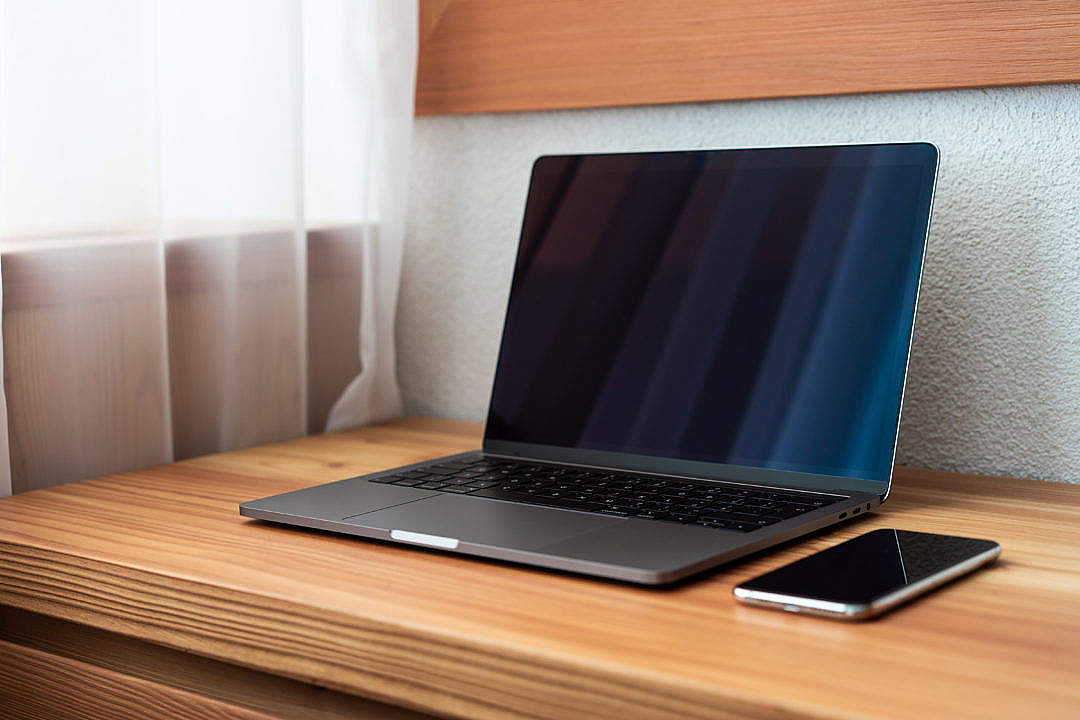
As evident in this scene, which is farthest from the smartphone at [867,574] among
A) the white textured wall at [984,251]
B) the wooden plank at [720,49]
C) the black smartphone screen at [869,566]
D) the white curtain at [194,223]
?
the white curtain at [194,223]

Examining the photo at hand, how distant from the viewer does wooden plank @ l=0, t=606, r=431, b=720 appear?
0.55 m

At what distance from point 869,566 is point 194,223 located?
0.61 metres

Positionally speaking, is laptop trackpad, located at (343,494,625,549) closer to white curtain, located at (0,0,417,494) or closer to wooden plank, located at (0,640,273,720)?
wooden plank, located at (0,640,273,720)

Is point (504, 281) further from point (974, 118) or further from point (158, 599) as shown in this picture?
point (158, 599)

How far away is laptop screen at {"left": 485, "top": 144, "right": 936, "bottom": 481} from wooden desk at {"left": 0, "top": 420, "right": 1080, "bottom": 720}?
0.32 feet

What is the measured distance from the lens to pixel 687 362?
81cm

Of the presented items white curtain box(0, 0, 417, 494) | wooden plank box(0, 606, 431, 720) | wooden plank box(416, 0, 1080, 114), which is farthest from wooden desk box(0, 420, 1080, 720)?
wooden plank box(416, 0, 1080, 114)

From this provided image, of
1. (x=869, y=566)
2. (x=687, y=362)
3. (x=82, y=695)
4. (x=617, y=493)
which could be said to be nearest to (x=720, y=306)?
(x=687, y=362)

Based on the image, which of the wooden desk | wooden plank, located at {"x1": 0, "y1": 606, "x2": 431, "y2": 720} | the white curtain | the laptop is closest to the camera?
the wooden desk

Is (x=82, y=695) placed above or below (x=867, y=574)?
below

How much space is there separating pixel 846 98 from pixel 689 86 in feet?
0.44

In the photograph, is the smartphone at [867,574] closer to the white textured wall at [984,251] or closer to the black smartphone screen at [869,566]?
the black smartphone screen at [869,566]

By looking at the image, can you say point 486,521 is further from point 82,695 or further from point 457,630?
point 82,695

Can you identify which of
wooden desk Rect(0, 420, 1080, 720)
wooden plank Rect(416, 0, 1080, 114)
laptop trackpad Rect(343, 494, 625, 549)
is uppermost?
wooden plank Rect(416, 0, 1080, 114)
